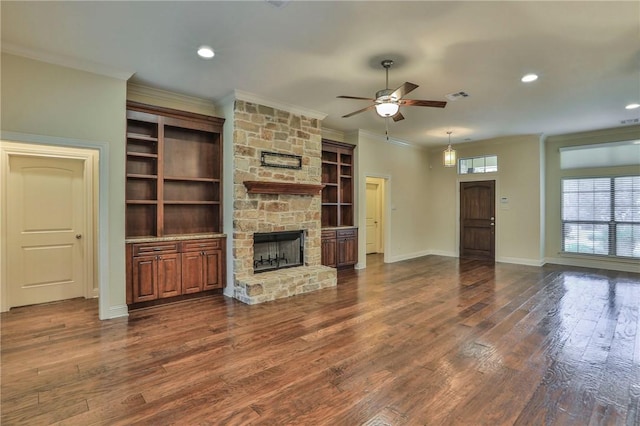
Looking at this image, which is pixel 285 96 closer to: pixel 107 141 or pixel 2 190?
pixel 107 141

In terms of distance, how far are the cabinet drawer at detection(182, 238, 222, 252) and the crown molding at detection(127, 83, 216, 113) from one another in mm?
2151

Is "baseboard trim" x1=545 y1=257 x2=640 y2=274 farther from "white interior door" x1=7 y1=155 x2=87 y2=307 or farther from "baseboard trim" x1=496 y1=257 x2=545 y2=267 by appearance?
"white interior door" x1=7 y1=155 x2=87 y2=307

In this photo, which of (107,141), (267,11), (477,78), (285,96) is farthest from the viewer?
(285,96)

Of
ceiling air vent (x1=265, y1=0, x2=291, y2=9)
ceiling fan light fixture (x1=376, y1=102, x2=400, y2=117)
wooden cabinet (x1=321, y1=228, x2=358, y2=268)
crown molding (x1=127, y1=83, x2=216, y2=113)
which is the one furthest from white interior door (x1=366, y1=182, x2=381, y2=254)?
ceiling air vent (x1=265, y1=0, x2=291, y2=9)

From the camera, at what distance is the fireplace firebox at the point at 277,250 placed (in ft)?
17.9

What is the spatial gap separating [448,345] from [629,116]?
5983 millimetres

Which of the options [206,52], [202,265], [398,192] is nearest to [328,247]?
[202,265]

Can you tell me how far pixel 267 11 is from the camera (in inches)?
110

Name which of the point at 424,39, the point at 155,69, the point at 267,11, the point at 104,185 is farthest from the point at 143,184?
the point at 424,39

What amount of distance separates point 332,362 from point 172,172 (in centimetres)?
371

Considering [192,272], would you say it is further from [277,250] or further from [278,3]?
[278,3]

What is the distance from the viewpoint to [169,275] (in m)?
4.49

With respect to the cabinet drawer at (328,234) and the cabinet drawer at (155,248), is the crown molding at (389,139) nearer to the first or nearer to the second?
the cabinet drawer at (328,234)

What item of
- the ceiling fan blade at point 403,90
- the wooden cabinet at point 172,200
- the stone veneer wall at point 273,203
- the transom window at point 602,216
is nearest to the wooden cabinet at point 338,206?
the stone veneer wall at point 273,203
